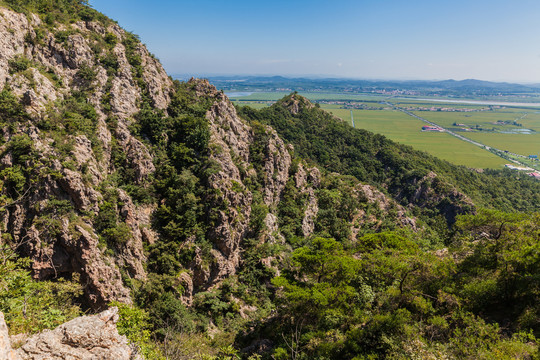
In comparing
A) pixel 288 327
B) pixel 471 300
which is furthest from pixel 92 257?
pixel 471 300

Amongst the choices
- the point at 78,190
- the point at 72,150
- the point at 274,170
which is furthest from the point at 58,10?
the point at 274,170

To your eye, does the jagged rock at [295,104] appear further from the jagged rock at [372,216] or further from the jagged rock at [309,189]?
the jagged rock at [372,216]

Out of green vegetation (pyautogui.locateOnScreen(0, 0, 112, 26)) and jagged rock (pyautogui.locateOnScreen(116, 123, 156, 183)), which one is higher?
green vegetation (pyautogui.locateOnScreen(0, 0, 112, 26))

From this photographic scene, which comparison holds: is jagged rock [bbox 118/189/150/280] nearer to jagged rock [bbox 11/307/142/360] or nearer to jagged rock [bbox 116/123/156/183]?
jagged rock [bbox 116/123/156/183]

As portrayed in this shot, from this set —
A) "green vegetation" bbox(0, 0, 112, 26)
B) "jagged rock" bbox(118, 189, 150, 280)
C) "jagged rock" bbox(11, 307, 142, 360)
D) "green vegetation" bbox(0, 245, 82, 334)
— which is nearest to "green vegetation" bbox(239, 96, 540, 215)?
"green vegetation" bbox(0, 0, 112, 26)

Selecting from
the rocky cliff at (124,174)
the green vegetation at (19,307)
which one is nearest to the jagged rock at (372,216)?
the rocky cliff at (124,174)
